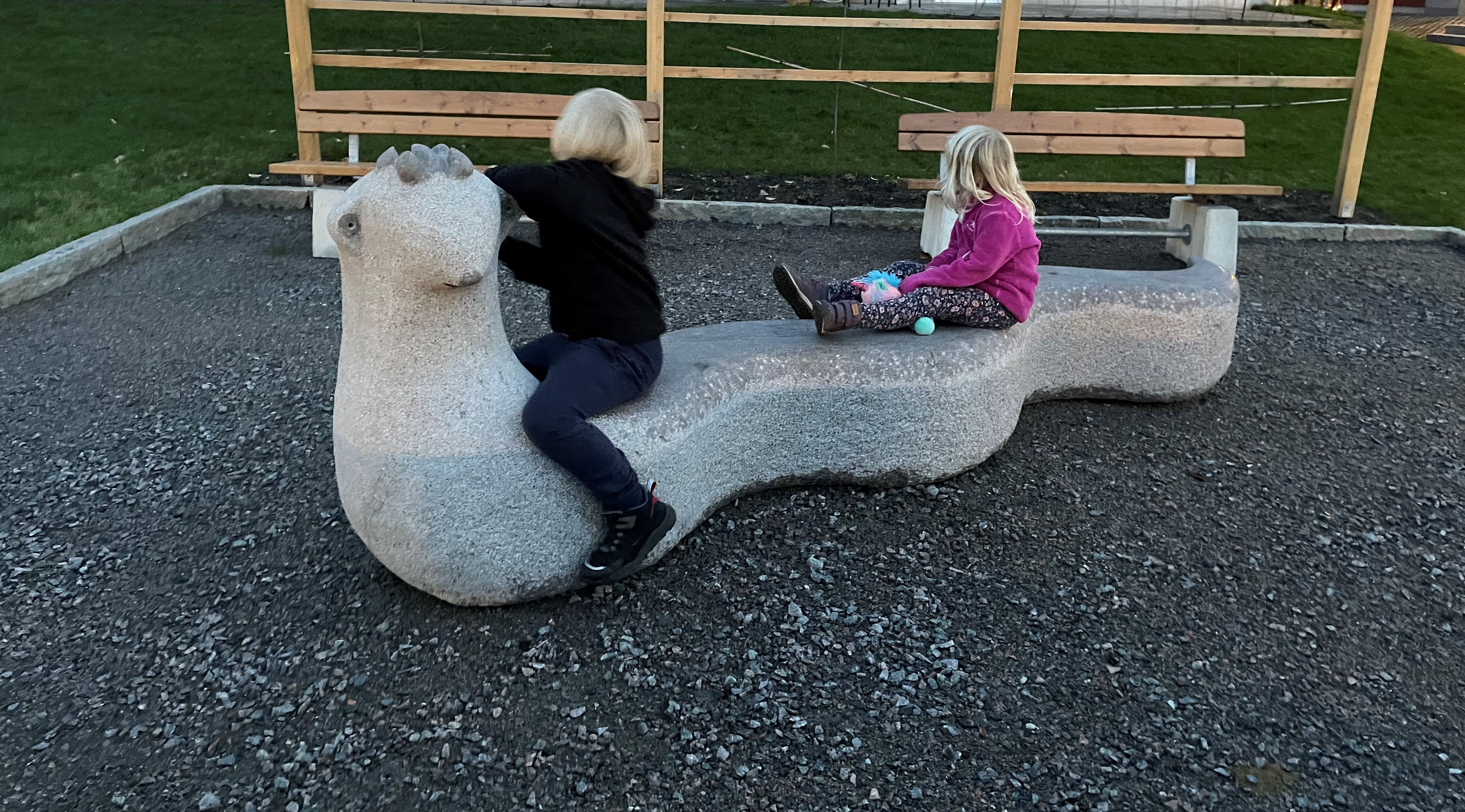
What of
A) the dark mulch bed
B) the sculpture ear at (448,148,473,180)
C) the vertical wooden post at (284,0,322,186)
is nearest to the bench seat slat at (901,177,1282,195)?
the dark mulch bed

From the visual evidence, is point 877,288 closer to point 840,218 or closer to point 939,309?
point 939,309

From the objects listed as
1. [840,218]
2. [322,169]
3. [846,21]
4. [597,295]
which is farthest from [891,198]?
[597,295]

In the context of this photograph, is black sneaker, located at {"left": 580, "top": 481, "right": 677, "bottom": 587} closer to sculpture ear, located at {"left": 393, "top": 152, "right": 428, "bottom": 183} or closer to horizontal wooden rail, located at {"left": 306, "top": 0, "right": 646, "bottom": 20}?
sculpture ear, located at {"left": 393, "top": 152, "right": 428, "bottom": 183}

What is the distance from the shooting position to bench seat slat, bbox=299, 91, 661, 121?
6742mm

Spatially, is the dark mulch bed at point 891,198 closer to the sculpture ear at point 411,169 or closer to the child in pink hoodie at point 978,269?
the child in pink hoodie at point 978,269

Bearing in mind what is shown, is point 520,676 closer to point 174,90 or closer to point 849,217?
point 849,217

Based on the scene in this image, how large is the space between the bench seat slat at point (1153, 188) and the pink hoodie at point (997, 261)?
2.89 meters

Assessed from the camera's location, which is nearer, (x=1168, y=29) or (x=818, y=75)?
(x=818, y=75)

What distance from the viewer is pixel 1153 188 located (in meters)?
6.79

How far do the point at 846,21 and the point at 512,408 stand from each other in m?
5.16

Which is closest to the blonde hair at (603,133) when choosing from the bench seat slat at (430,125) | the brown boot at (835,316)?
the brown boot at (835,316)

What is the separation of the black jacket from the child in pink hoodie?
2.47ft

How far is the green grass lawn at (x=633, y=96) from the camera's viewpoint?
8.27 meters

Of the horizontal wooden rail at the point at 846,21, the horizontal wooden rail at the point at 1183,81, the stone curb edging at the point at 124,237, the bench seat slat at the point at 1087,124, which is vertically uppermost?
the horizontal wooden rail at the point at 846,21
